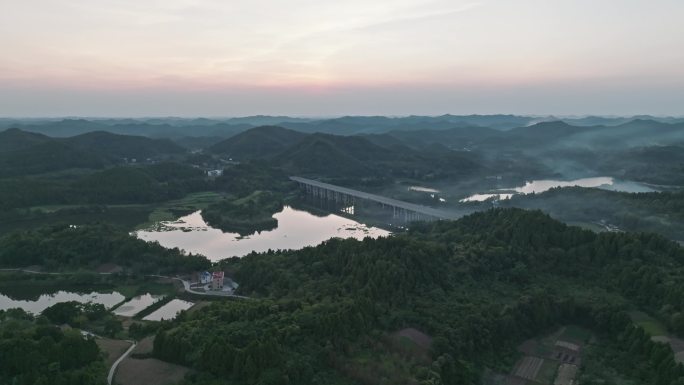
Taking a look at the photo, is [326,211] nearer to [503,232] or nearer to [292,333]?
[503,232]

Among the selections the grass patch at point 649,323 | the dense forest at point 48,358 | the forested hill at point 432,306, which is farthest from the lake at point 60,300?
the grass patch at point 649,323

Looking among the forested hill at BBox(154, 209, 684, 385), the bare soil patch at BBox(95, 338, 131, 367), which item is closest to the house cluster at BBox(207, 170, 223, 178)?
the forested hill at BBox(154, 209, 684, 385)

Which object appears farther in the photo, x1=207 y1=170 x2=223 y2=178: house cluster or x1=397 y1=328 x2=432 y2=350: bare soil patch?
x1=207 y1=170 x2=223 y2=178: house cluster

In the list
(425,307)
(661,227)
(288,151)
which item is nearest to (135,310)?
(425,307)

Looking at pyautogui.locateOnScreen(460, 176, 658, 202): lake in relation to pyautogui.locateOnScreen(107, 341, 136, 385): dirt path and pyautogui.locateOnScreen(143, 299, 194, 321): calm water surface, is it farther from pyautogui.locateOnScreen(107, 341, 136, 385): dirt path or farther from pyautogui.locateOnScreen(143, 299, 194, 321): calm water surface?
pyautogui.locateOnScreen(107, 341, 136, 385): dirt path

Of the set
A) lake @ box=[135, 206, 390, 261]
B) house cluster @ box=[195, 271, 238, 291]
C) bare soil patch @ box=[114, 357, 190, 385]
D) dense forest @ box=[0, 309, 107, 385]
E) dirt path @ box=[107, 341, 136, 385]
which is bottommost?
lake @ box=[135, 206, 390, 261]

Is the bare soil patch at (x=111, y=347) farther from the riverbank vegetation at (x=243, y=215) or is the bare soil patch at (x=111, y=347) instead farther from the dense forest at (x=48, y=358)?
the riverbank vegetation at (x=243, y=215)
